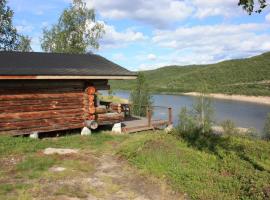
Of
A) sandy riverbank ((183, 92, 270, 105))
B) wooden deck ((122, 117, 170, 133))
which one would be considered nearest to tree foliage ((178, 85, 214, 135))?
wooden deck ((122, 117, 170, 133))

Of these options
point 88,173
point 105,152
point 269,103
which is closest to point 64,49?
point 105,152

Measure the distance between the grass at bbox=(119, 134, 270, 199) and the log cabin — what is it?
4.05 meters

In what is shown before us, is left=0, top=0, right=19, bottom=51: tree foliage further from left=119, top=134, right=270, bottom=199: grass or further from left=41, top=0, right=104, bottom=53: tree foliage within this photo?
left=119, top=134, right=270, bottom=199: grass

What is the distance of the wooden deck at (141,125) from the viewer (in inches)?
721

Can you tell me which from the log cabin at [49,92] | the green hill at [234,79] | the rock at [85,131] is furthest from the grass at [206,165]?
the green hill at [234,79]

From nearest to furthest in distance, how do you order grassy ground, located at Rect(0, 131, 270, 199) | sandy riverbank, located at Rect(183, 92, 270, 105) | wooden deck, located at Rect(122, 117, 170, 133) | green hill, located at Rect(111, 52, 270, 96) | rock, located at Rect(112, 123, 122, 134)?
grassy ground, located at Rect(0, 131, 270, 199) → rock, located at Rect(112, 123, 122, 134) → wooden deck, located at Rect(122, 117, 170, 133) → sandy riverbank, located at Rect(183, 92, 270, 105) → green hill, located at Rect(111, 52, 270, 96)

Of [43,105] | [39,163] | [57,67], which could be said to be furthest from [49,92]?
[39,163]

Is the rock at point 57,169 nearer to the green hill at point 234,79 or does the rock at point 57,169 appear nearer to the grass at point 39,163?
the grass at point 39,163

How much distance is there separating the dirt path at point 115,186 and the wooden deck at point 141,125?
742 cm

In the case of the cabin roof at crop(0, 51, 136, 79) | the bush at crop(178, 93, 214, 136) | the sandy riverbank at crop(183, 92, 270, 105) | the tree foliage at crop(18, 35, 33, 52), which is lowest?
the sandy riverbank at crop(183, 92, 270, 105)

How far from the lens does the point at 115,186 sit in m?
9.27

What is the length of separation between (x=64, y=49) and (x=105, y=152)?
26953 mm

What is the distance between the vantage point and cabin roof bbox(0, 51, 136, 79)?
1423 cm

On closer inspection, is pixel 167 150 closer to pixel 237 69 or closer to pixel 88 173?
pixel 88 173
